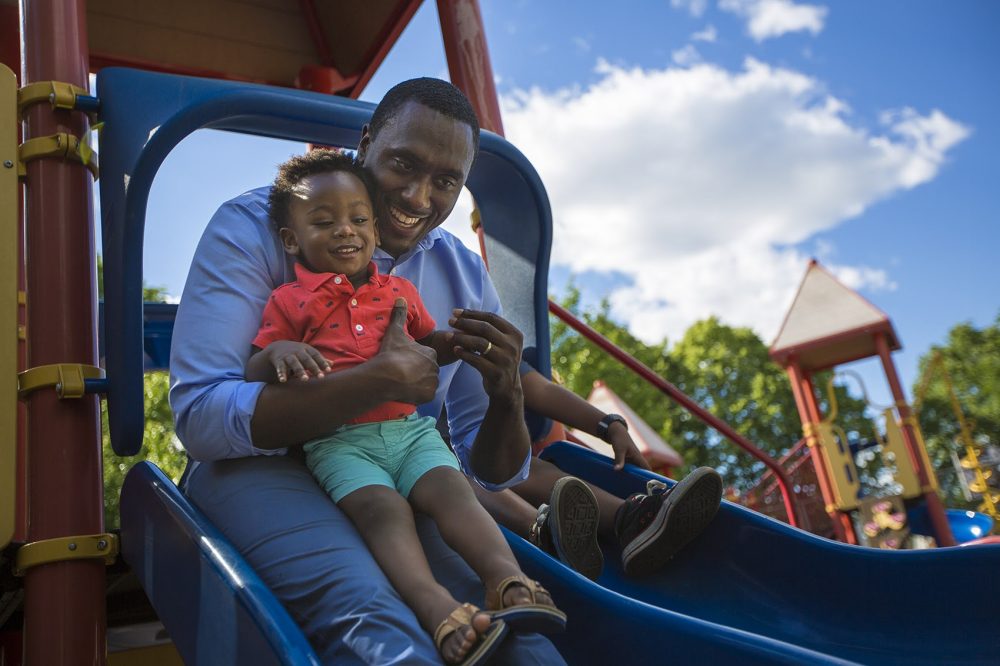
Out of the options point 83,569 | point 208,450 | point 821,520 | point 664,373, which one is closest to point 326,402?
point 208,450

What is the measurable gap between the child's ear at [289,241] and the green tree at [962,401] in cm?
3027

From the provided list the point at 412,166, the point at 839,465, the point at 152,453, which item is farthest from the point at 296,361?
the point at 839,465

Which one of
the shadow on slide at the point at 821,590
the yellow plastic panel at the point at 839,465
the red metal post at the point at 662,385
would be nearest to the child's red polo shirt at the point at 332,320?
the shadow on slide at the point at 821,590

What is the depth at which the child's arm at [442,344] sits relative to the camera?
1.57 meters

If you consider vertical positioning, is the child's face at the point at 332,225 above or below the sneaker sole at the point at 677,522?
above

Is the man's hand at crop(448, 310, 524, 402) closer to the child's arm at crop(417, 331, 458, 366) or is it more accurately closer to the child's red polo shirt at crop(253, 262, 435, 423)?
the child's arm at crop(417, 331, 458, 366)

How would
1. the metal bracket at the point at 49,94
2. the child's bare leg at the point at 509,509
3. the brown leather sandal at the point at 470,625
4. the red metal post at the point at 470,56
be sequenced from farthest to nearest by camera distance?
the red metal post at the point at 470,56 < the child's bare leg at the point at 509,509 < the metal bracket at the point at 49,94 < the brown leather sandal at the point at 470,625

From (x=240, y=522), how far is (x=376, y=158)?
752mm

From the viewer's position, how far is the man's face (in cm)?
167

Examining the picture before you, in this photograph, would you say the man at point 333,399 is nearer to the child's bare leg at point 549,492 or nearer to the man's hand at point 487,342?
the man's hand at point 487,342

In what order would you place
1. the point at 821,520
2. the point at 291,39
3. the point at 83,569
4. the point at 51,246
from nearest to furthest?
the point at 83,569 → the point at 51,246 → the point at 291,39 → the point at 821,520

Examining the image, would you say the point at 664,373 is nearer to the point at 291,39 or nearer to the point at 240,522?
the point at 291,39

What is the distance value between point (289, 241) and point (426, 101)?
0.40m

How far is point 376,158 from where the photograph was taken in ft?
5.57
